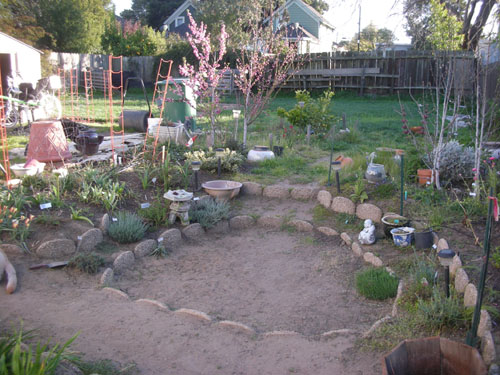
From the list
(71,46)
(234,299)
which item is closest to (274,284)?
(234,299)

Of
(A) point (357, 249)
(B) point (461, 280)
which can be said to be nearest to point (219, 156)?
(A) point (357, 249)

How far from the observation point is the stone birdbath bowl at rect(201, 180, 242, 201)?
6.35 metres

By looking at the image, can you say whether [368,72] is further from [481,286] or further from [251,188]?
[481,286]

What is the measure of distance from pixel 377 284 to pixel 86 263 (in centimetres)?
267

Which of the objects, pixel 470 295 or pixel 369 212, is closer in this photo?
pixel 470 295

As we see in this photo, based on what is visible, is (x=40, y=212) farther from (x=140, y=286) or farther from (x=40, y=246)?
(x=140, y=286)

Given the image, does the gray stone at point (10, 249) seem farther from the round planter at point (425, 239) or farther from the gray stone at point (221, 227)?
the round planter at point (425, 239)

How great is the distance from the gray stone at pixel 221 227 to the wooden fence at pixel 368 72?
1241cm

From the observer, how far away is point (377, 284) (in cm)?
409

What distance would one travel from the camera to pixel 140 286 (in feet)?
14.3

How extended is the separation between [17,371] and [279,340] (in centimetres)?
176

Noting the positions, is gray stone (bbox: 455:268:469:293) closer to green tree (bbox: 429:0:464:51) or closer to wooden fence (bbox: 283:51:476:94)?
green tree (bbox: 429:0:464:51)

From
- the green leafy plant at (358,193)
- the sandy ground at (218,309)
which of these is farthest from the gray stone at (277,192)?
the sandy ground at (218,309)

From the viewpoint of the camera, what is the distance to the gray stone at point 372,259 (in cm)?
462
